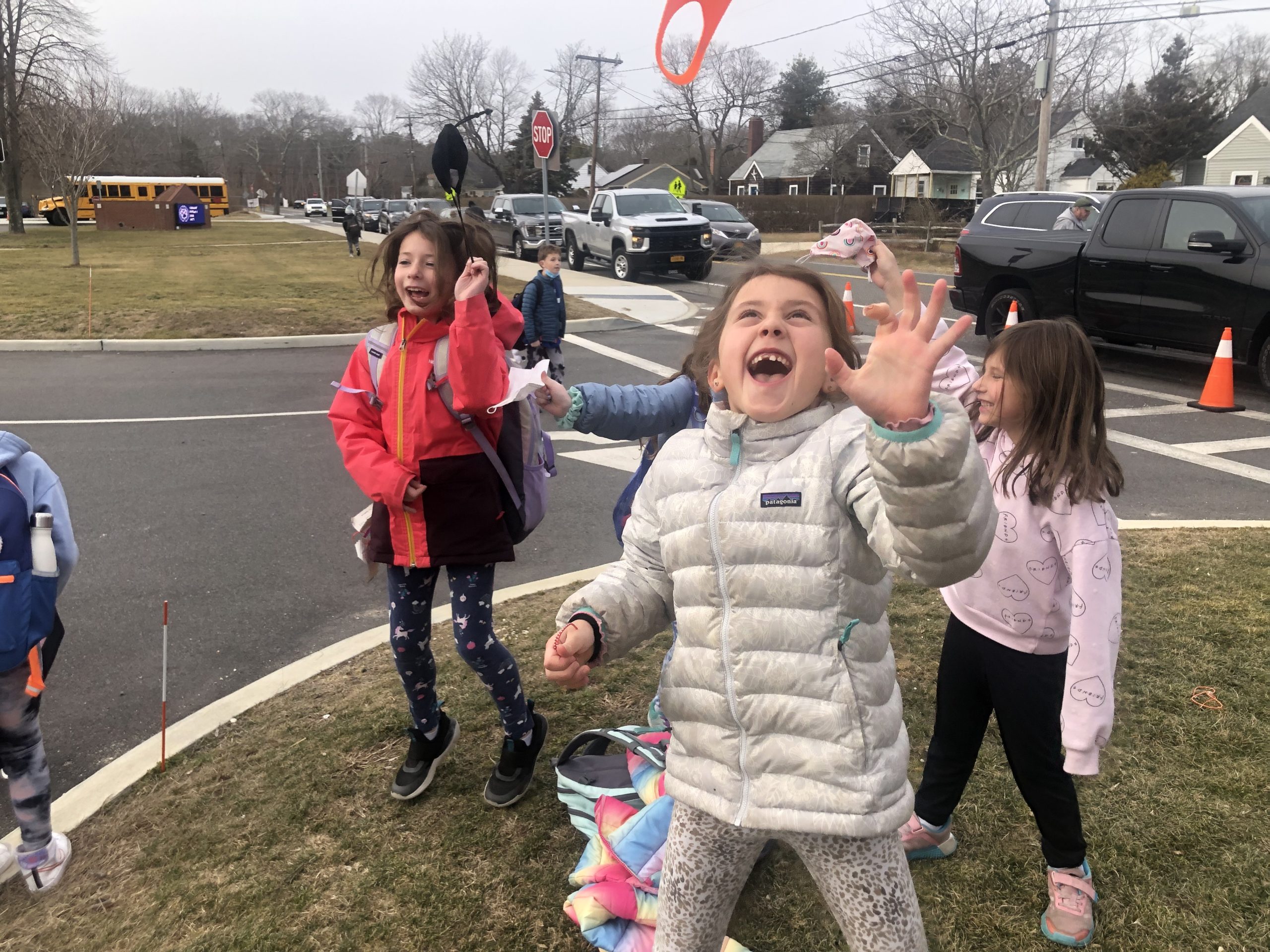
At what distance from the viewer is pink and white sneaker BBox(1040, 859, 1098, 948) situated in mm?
2408

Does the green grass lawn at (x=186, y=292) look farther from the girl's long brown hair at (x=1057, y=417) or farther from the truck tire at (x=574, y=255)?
the truck tire at (x=574, y=255)

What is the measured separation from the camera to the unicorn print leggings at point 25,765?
2705 mm

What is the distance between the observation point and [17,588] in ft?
8.43

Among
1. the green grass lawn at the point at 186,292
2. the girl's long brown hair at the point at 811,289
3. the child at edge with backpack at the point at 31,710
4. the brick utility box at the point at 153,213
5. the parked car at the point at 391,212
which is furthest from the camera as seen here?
the brick utility box at the point at 153,213

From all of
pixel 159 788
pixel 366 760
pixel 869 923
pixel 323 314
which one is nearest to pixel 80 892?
pixel 159 788

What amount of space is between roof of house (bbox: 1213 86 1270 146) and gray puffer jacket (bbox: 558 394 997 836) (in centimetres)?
5767

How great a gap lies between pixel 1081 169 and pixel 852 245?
74.3 metres

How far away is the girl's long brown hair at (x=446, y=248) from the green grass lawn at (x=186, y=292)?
73.2 inches

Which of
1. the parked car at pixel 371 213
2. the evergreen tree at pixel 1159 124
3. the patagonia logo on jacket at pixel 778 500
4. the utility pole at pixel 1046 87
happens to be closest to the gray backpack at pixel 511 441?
the patagonia logo on jacket at pixel 778 500

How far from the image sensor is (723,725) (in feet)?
5.74

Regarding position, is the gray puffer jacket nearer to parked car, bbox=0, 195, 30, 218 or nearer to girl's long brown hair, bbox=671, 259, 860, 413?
girl's long brown hair, bbox=671, 259, 860, 413

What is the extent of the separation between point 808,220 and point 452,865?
166 ft

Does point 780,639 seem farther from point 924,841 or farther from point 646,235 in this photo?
point 646,235

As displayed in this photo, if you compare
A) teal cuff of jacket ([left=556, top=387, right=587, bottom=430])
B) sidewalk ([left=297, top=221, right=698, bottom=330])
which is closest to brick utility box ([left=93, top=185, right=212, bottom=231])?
sidewalk ([left=297, top=221, right=698, bottom=330])
